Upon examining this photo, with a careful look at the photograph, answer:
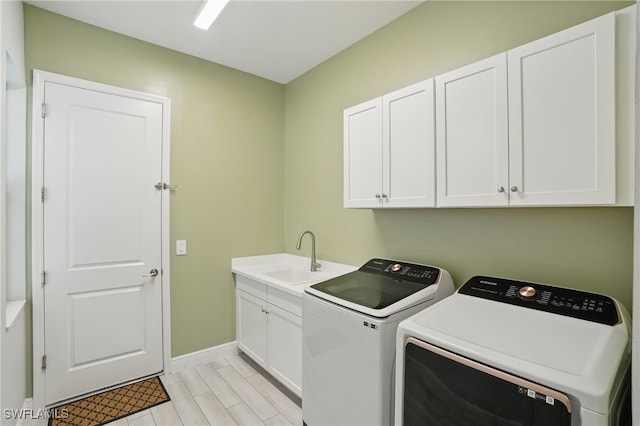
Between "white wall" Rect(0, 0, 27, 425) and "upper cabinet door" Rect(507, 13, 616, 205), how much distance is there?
2414 mm

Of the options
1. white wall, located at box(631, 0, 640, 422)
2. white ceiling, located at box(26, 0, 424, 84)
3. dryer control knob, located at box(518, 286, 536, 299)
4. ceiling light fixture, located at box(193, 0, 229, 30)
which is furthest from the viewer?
white ceiling, located at box(26, 0, 424, 84)

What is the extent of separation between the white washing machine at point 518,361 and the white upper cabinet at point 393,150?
0.67 meters

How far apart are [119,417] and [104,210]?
56.2 inches

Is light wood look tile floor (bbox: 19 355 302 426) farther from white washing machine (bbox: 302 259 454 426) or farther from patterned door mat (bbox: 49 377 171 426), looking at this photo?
white washing machine (bbox: 302 259 454 426)

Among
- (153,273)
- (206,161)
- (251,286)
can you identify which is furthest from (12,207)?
(251,286)

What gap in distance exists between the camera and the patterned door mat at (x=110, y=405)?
2.06 m

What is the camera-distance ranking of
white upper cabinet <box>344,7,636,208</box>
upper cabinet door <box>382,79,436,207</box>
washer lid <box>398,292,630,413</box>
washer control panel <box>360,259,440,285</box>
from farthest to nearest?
washer control panel <box>360,259,440,285</box>, upper cabinet door <box>382,79,436,207</box>, white upper cabinet <box>344,7,636,208</box>, washer lid <box>398,292,630,413</box>

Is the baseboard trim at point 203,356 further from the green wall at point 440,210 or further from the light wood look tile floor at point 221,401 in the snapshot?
the green wall at point 440,210

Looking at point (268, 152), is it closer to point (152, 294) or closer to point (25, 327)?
point (152, 294)

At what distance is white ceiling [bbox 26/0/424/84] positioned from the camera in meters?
2.14

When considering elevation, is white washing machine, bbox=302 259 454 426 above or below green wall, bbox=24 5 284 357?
below

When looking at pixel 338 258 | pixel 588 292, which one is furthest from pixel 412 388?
pixel 338 258

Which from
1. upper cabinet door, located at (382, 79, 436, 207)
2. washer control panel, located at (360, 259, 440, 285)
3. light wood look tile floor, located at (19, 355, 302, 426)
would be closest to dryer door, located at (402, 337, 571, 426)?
washer control panel, located at (360, 259, 440, 285)

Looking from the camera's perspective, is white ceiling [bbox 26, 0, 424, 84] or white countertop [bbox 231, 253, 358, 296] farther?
white countertop [bbox 231, 253, 358, 296]
